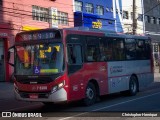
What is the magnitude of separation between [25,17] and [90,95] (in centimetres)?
1541

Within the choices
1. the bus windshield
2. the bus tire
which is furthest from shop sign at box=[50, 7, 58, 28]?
the bus windshield

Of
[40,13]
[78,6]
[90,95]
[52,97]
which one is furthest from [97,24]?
[52,97]

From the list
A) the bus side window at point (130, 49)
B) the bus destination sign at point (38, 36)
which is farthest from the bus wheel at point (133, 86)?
the bus destination sign at point (38, 36)

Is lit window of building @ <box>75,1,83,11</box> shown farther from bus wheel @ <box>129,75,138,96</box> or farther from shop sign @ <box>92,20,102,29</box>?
bus wheel @ <box>129,75,138,96</box>

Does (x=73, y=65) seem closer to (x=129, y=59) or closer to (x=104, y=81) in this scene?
(x=104, y=81)

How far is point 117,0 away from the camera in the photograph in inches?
1730

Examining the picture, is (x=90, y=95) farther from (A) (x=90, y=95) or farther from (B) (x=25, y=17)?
(B) (x=25, y=17)

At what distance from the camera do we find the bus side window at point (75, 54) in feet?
43.9

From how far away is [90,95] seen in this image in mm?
14516

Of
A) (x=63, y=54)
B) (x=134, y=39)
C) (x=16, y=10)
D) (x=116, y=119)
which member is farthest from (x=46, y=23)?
(x=116, y=119)

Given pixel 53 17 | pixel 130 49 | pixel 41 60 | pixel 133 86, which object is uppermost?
pixel 53 17

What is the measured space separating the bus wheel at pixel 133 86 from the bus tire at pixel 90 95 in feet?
11.4

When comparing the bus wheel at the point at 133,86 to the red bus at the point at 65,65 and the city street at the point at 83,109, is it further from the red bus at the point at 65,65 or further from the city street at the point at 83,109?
the city street at the point at 83,109

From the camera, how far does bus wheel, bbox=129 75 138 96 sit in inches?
705
